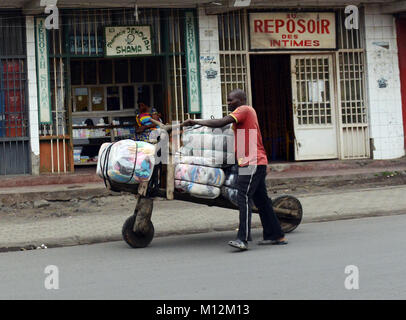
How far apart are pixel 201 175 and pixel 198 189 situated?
165 mm

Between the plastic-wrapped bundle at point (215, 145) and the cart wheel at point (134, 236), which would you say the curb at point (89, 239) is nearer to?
the cart wheel at point (134, 236)

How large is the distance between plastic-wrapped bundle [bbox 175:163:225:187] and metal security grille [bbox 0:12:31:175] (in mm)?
6454

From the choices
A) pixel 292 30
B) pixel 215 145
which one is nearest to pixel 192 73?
pixel 292 30

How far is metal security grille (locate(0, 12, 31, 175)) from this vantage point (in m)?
13.6

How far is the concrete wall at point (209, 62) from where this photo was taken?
48.0 ft

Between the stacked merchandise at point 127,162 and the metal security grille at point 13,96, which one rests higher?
the metal security grille at point 13,96

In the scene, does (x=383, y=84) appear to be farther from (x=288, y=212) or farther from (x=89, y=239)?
(x=89, y=239)

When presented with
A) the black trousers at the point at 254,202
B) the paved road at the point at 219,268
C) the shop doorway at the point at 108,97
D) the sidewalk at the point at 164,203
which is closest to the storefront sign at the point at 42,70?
the sidewalk at the point at 164,203

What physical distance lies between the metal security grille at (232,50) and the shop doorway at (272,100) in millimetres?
2016

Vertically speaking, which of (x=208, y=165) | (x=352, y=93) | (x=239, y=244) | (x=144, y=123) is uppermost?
(x=352, y=93)

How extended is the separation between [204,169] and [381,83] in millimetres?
8861

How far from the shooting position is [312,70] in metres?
15.7
